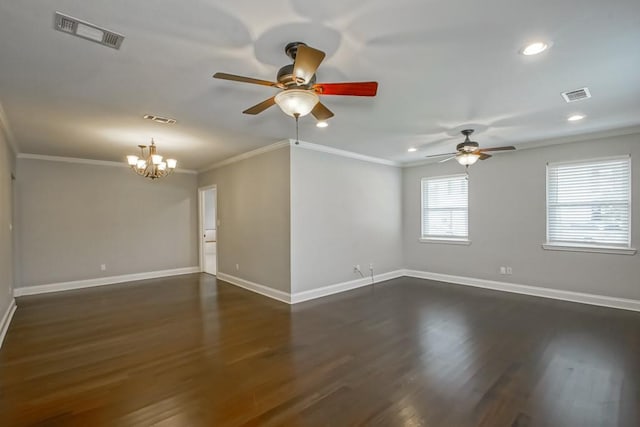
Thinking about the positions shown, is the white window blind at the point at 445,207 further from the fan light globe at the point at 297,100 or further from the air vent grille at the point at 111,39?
the air vent grille at the point at 111,39

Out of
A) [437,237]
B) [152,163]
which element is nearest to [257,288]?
[152,163]

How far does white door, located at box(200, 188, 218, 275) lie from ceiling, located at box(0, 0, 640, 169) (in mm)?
3537

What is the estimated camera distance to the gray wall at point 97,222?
5691 millimetres

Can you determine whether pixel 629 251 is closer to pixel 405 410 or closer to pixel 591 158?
pixel 591 158

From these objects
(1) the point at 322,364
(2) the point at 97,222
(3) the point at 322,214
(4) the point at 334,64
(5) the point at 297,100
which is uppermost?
(4) the point at 334,64

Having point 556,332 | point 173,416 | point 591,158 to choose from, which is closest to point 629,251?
point 591,158

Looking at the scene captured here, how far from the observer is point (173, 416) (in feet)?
7.07

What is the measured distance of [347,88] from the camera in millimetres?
2131

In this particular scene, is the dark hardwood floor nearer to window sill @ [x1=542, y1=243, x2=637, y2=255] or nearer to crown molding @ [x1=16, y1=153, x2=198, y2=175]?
window sill @ [x1=542, y1=243, x2=637, y2=255]

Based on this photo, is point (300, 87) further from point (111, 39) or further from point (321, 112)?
point (111, 39)

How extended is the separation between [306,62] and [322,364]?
98.2 inches

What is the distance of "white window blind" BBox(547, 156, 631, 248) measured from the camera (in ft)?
14.9

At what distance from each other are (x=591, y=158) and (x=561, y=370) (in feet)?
11.6

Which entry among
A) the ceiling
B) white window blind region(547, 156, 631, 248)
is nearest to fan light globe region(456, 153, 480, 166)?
the ceiling
